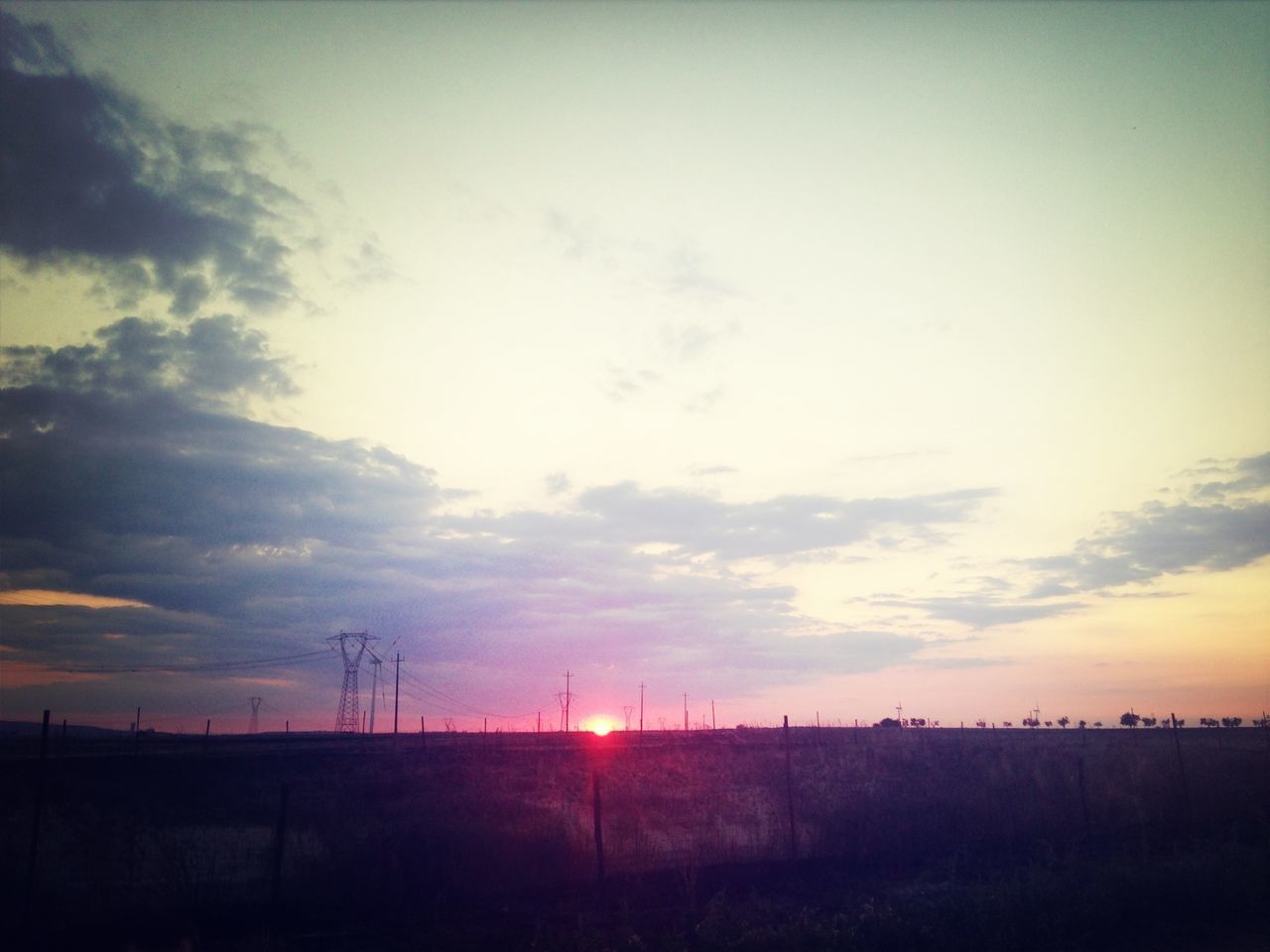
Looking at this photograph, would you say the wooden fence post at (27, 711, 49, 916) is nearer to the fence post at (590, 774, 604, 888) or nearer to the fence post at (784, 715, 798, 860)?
the fence post at (590, 774, 604, 888)

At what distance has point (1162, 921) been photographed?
1586cm

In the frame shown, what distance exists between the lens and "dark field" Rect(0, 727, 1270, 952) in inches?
613

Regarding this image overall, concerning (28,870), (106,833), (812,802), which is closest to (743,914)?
(812,802)

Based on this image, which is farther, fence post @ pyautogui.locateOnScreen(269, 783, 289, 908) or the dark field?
fence post @ pyautogui.locateOnScreen(269, 783, 289, 908)

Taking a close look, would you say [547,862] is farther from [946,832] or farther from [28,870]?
[946,832]

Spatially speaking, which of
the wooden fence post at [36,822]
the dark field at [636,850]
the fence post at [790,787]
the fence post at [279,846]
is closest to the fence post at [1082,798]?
the dark field at [636,850]

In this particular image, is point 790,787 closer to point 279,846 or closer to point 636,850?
point 636,850

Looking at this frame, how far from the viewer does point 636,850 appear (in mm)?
20625

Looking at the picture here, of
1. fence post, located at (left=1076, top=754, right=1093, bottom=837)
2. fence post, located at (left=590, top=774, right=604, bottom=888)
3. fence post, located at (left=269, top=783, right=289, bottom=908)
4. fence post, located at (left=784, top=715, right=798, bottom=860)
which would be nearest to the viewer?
fence post, located at (left=269, top=783, right=289, bottom=908)

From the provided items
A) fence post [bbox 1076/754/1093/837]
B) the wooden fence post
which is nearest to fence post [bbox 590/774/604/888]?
the wooden fence post

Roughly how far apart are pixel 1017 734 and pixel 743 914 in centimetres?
1840

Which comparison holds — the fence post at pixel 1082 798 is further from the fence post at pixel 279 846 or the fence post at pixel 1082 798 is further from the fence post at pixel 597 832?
the fence post at pixel 279 846

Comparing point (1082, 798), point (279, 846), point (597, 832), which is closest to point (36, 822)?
point (279, 846)

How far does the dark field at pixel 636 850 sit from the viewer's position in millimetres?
15578
